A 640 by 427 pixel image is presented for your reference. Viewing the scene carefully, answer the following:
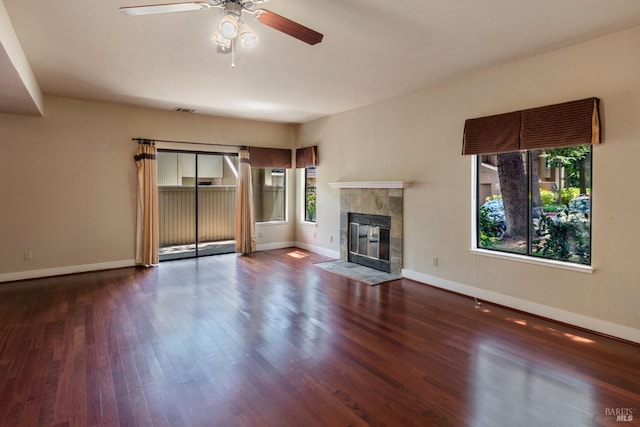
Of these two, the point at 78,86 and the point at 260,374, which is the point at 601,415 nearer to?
the point at 260,374

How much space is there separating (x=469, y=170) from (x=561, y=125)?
111 cm

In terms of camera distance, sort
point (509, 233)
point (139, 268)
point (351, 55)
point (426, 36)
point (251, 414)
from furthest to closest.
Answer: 1. point (139, 268)
2. point (509, 233)
3. point (351, 55)
4. point (426, 36)
5. point (251, 414)

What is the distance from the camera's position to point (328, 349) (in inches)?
116

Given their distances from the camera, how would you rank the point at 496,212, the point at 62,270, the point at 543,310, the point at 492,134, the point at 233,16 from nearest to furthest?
the point at 233,16 → the point at 543,310 → the point at 492,134 → the point at 496,212 → the point at 62,270

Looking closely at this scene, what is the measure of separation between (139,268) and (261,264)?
206cm

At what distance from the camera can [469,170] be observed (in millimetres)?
4324

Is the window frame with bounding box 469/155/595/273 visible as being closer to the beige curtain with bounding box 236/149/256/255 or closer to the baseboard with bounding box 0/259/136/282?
the beige curtain with bounding box 236/149/256/255

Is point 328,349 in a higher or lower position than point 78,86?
lower

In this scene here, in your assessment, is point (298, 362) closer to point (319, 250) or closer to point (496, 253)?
point (496, 253)

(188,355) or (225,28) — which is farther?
(188,355)

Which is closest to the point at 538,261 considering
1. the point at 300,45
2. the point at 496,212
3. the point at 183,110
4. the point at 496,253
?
the point at 496,253

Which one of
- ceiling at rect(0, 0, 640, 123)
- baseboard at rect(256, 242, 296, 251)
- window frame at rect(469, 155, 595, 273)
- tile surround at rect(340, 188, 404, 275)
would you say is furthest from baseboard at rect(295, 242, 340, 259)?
ceiling at rect(0, 0, 640, 123)

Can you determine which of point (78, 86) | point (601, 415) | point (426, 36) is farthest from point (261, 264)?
point (601, 415)

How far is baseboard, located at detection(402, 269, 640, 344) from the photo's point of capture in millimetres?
3137
